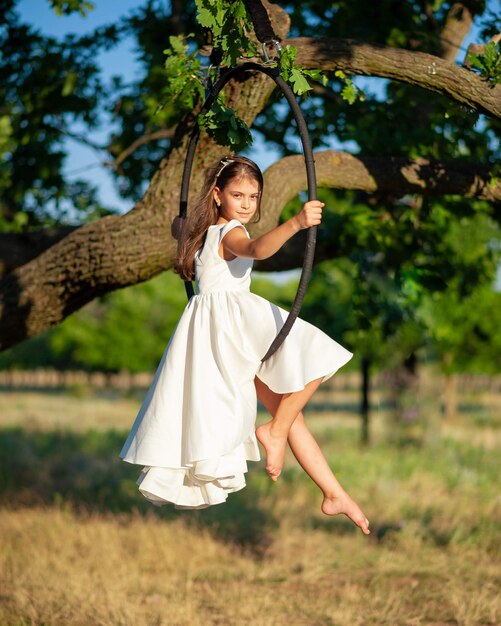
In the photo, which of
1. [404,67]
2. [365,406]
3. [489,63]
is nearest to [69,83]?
[404,67]

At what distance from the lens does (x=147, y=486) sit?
149 inches

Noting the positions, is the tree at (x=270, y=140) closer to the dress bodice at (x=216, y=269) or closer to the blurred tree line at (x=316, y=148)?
the blurred tree line at (x=316, y=148)

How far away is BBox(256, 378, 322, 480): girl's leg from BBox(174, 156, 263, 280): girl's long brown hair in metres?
0.79

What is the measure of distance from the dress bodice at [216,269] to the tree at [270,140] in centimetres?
173

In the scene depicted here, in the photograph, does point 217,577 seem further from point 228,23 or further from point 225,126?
point 228,23

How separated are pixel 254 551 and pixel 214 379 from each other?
19.5ft

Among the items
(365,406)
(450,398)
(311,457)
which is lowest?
(450,398)

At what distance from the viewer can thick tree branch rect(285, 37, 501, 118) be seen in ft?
16.3

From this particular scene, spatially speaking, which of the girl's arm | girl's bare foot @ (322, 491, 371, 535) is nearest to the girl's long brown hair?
the girl's arm

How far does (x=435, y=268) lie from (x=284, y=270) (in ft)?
5.33

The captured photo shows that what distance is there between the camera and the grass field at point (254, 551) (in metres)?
6.59

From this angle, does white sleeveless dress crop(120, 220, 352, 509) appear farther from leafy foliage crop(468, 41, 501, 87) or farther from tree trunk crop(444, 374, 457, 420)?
tree trunk crop(444, 374, 457, 420)

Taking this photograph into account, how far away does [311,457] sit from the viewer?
4.10 meters

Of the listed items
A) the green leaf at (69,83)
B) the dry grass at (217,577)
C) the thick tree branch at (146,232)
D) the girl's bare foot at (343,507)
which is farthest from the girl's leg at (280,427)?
the green leaf at (69,83)
